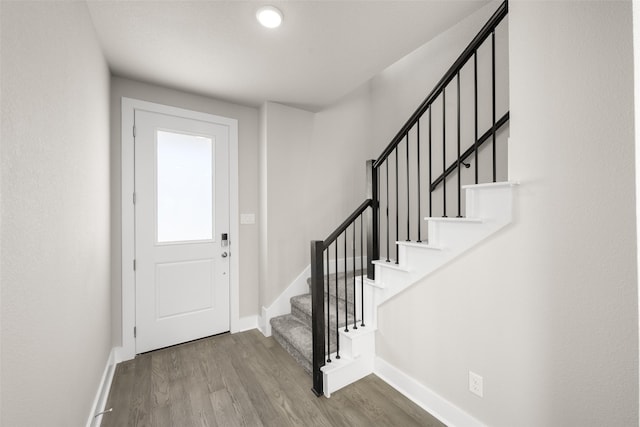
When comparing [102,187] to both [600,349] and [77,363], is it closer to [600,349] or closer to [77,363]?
[77,363]

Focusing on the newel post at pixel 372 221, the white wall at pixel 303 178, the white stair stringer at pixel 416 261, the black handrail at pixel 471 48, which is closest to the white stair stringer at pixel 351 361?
the white stair stringer at pixel 416 261

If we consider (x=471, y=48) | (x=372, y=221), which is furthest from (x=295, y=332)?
(x=471, y=48)

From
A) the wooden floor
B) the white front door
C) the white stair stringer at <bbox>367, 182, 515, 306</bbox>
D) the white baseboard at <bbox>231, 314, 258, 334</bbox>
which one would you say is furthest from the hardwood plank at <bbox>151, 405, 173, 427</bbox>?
the white stair stringer at <bbox>367, 182, 515, 306</bbox>

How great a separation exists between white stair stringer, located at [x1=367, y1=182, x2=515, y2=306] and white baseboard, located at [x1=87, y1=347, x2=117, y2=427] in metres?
1.94

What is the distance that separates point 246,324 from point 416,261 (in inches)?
82.4

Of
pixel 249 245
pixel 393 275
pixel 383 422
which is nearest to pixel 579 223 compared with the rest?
pixel 393 275

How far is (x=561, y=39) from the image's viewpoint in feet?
3.66

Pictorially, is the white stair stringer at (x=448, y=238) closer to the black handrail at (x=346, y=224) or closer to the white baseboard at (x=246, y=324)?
the black handrail at (x=346, y=224)

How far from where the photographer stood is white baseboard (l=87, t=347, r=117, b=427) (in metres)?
1.56

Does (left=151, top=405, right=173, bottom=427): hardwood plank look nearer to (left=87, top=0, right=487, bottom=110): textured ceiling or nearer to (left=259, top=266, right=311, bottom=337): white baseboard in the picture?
(left=259, top=266, right=311, bottom=337): white baseboard

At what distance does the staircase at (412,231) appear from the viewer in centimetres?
145

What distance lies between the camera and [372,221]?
2.14 metres

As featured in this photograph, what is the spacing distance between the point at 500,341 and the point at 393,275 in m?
0.72

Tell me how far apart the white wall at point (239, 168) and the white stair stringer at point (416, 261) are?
4.42 ft
